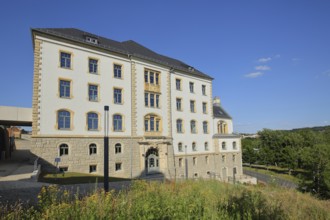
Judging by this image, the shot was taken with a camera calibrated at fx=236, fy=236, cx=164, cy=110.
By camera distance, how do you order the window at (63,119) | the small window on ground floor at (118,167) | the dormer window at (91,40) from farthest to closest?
the small window on ground floor at (118,167) < the dormer window at (91,40) < the window at (63,119)

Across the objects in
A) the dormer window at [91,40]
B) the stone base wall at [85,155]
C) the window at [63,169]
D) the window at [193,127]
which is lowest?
the window at [63,169]

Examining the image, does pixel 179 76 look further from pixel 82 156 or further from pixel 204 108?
pixel 82 156

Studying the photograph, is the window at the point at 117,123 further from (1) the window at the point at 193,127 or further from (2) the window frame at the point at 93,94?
(1) the window at the point at 193,127

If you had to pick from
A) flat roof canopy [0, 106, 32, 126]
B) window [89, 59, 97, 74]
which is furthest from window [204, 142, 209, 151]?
flat roof canopy [0, 106, 32, 126]

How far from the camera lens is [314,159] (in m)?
33.7

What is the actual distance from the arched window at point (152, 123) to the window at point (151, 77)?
14.4ft

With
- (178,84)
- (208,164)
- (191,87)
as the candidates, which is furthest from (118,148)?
(208,164)

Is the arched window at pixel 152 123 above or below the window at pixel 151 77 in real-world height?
below

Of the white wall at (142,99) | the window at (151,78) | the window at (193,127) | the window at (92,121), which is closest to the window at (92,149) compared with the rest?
the window at (92,121)

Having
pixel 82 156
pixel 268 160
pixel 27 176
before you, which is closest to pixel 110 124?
pixel 82 156

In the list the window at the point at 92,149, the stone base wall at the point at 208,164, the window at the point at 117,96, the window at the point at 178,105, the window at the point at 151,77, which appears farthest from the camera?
the window at the point at 178,105

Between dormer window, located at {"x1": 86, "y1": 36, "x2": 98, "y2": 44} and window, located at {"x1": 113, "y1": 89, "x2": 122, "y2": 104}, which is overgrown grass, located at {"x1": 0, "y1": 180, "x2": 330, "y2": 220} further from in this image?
dormer window, located at {"x1": 86, "y1": 36, "x2": 98, "y2": 44}

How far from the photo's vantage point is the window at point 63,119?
2197cm

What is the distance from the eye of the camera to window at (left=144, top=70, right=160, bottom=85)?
29.7m
